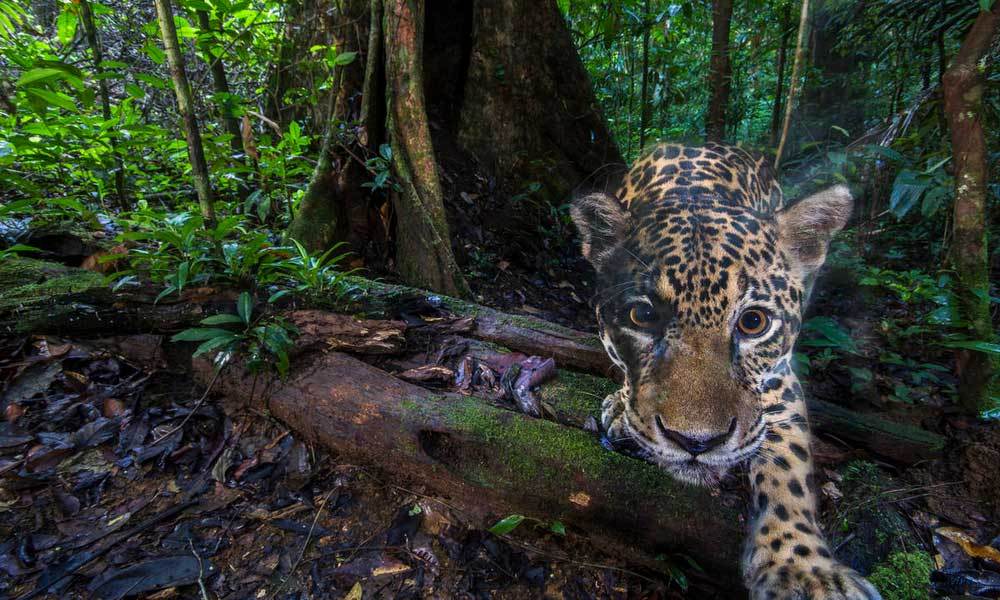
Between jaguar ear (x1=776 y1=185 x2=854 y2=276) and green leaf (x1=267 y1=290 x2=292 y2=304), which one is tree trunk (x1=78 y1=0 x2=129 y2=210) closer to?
green leaf (x1=267 y1=290 x2=292 y2=304)

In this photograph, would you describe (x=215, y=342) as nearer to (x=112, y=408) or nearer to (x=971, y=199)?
(x=112, y=408)

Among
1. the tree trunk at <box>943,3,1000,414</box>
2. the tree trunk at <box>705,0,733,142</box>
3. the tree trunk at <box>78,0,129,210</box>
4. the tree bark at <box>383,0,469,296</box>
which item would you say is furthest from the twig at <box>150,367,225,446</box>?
the tree trunk at <box>705,0,733,142</box>

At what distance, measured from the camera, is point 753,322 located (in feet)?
7.82

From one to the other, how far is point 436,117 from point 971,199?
232 inches

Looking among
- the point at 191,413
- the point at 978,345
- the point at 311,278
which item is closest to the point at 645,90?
the point at 978,345

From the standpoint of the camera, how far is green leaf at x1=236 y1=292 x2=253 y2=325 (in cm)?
274

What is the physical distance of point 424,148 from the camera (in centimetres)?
472

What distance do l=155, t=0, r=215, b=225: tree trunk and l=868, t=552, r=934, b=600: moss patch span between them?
433 centimetres

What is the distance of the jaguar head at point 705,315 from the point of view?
2.05 m

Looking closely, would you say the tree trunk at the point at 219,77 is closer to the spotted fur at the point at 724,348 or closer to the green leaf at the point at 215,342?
the green leaf at the point at 215,342

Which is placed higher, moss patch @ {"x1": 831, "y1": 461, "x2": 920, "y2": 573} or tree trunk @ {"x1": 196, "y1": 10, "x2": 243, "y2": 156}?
tree trunk @ {"x1": 196, "y1": 10, "x2": 243, "y2": 156}

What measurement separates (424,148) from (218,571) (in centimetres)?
378

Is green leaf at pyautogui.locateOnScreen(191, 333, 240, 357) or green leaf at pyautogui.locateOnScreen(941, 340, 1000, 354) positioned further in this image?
green leaf at pyautogui.locateOnScreen(941, 340, 1000, 354)

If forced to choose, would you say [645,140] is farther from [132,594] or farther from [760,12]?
[132,594]
